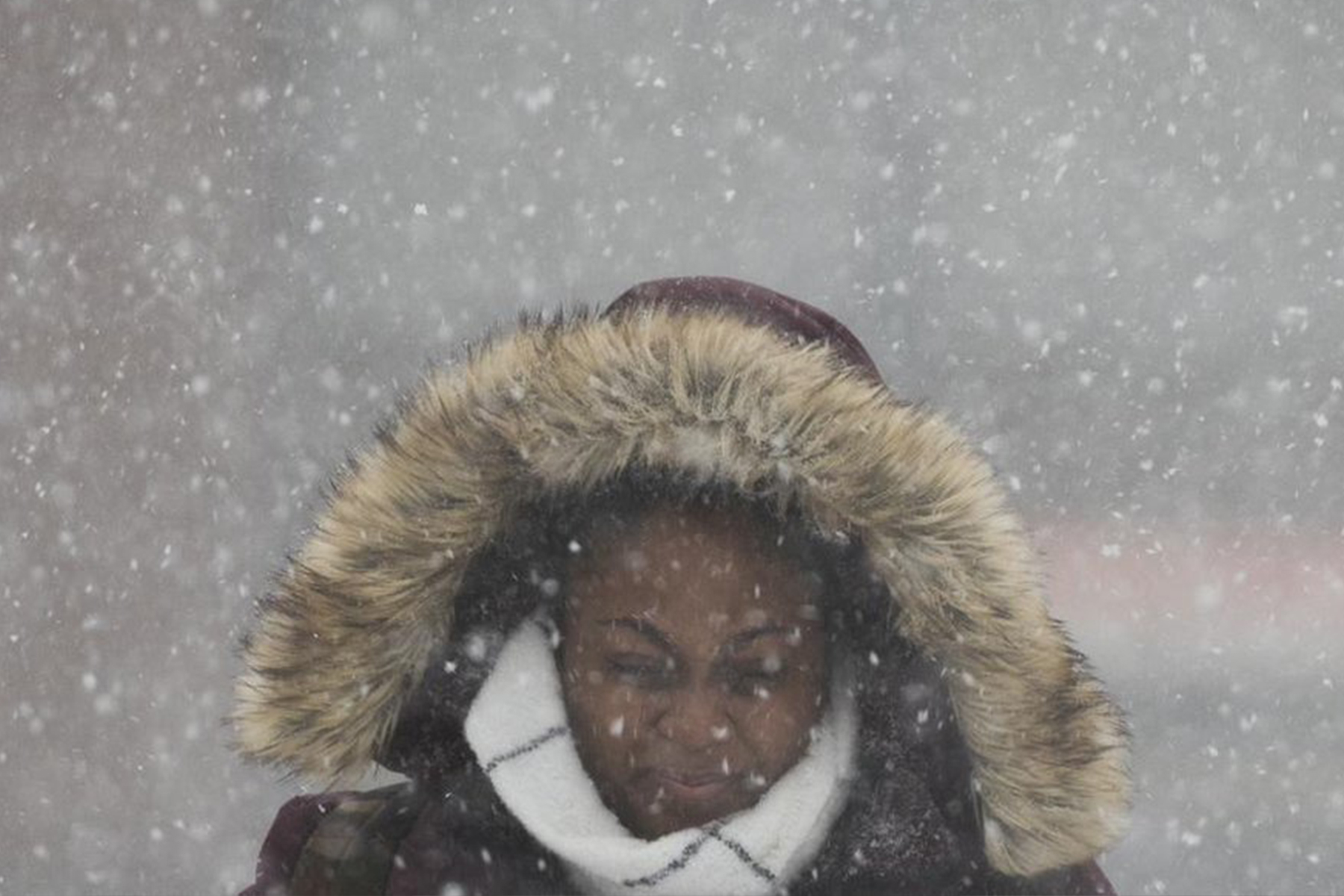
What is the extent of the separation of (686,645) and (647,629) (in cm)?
5

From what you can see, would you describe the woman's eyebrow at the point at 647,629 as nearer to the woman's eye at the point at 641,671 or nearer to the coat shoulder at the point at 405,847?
the woman's eye at the point at 641,671

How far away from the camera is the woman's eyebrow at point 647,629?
227cm

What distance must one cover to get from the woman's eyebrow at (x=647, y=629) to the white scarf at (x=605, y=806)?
128mm

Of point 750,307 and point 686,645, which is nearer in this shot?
point 686,645

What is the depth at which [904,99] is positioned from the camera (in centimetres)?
684

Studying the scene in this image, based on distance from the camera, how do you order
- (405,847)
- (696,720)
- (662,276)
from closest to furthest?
(696,720) < (405,847) < (662,276)

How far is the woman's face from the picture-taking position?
2.24 meters

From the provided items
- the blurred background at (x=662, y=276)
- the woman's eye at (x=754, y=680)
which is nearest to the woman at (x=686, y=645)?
the woman's eye at (x=754, y=680)

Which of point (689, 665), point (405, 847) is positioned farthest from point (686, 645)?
point (405, 847)

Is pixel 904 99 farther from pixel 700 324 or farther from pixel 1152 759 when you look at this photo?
pixel 700 324

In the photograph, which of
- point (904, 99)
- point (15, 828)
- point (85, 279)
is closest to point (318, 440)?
point (85, 279)

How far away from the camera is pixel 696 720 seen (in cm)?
223

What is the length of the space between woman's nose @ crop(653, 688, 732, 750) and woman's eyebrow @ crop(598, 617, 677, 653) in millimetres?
49

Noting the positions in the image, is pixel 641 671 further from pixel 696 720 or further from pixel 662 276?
pixel 662 276
